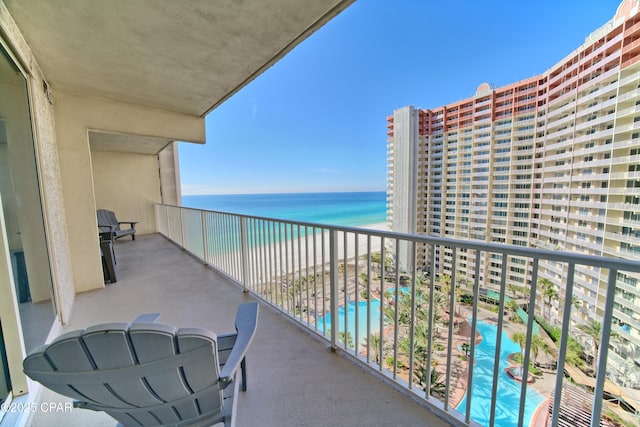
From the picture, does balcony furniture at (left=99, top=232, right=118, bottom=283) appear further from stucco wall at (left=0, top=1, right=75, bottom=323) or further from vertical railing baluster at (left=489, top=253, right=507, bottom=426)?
vertical railing baluster at (left=489, top=253, right=507, bottom=426)

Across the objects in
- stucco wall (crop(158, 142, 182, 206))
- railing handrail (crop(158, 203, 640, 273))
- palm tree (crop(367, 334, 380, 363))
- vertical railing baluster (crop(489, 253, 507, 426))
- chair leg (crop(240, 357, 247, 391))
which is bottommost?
palm tree (crop(367, 334, 380, 363))

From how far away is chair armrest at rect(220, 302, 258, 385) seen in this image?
32.5 inches

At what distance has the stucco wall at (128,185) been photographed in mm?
6395

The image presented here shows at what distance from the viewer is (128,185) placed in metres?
6.72

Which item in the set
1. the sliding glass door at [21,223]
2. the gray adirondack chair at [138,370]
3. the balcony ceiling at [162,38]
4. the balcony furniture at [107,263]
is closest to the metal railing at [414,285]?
the gray adirondack chair at [138,370]

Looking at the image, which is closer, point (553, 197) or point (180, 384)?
point (180, 384)

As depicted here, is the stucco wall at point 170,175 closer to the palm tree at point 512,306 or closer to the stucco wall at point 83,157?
the stucco wall at point 83,157

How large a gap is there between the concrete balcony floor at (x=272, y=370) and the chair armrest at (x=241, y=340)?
606 millimetres

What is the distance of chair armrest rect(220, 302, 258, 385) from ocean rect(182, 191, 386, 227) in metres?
22.7

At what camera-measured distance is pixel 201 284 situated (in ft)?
10.6

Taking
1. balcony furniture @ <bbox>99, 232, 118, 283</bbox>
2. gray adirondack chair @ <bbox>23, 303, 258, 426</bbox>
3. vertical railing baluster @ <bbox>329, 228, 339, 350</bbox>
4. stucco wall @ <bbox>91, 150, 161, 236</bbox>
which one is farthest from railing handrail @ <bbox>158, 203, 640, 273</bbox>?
stucco wall @ <bbox>91, 150, 161, 236</bbox>

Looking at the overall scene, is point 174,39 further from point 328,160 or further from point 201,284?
point 328,160

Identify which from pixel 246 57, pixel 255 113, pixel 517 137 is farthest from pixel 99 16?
pixel 255 113

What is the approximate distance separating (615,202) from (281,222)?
20.5 ft
